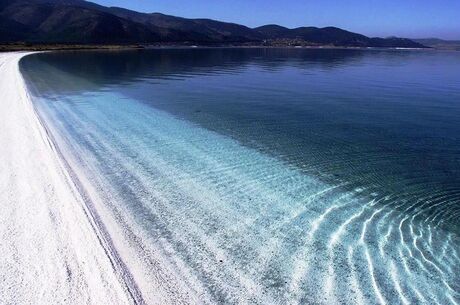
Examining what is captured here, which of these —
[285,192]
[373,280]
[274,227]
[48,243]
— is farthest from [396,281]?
[48,243]

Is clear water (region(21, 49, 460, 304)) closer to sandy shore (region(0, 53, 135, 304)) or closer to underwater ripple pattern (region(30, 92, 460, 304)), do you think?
underwater ripple pattern (region(30, 92, 460, 304))

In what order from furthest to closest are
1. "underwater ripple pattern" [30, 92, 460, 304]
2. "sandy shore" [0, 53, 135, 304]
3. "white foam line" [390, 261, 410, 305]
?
"underwater ripple pattern" [30, 92, 460, 304] → "white foam line" [390, 261, 410, 305] → "sandy shore" [0, 53, 135, 304]

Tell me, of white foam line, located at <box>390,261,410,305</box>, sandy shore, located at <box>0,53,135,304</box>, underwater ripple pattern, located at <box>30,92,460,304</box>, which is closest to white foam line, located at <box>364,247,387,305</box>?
underwater ripple pattern, located at <box>30,92,460,304</box>

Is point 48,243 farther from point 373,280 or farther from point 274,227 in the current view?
point 373,280

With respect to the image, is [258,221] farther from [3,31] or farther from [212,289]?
[3,31]

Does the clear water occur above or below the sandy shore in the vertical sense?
below

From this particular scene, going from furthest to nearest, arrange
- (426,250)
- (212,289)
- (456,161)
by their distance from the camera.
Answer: (456,161) < (426,250) < (212,289)

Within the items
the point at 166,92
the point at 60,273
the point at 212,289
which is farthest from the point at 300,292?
the point at 166,92
